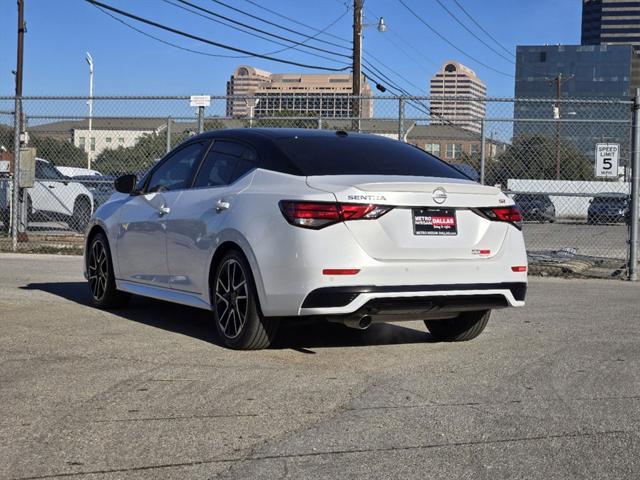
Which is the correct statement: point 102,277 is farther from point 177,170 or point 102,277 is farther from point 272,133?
point 272,133

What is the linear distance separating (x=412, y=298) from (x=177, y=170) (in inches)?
99.3

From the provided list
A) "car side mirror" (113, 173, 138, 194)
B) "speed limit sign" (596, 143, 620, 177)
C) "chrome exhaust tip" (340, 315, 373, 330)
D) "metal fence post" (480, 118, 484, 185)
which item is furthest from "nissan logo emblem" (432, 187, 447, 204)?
"speed limit sign" (596, 143, 620, 177)

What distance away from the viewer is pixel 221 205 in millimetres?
6398

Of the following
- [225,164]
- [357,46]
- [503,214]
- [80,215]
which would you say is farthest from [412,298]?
[357,46]

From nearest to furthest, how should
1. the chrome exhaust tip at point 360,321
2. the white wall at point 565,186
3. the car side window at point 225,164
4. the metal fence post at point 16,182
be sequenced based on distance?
the chrome exhaust tip at point 360,321
the car side window at point 225,164
the white wall at point 565,186
the metal fence post at point 16,182

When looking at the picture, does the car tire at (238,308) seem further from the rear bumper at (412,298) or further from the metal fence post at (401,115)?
the metal fence post at (401,115)

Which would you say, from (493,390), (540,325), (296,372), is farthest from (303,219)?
(540,325)

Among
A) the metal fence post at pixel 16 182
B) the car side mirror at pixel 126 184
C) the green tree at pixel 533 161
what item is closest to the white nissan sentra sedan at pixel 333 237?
the car side mirror at pixel 126 184

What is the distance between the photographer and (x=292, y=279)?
5699 millimetres

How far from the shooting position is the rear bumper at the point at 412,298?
5664mm

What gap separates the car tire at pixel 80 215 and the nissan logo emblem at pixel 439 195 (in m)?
12.3

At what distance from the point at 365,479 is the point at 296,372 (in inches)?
79.8

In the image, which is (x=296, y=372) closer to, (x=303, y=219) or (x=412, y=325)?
(x=303, y=219)

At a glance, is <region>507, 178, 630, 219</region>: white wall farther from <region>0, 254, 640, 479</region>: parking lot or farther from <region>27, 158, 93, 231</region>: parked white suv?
<region>27, 158, 93, 231</region>: parked white suv
